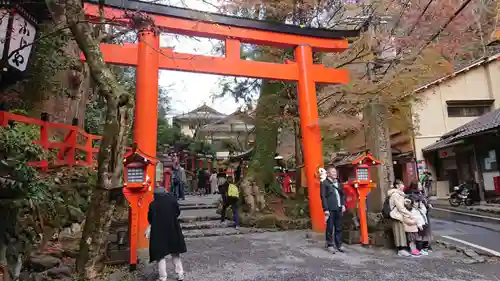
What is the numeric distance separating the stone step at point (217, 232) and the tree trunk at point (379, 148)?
10.9ft

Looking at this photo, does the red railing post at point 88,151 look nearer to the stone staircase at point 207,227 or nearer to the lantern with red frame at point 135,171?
the stone staircase at point 207,227

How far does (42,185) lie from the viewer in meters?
4.34

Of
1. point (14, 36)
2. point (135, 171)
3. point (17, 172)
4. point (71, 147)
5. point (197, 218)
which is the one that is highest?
point (14, 36)

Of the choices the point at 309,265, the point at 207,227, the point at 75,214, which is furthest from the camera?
the point at 207,227

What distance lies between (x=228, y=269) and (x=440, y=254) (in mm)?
4548

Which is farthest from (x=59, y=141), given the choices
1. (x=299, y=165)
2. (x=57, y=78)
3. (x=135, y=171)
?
(x=299, y=165)

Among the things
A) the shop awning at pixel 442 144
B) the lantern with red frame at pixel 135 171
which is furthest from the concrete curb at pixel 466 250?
the shop awning at pixel 442 144

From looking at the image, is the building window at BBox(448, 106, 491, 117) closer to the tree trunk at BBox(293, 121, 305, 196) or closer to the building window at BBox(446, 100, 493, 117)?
the building window at BBox(446, 100, 493, 117)

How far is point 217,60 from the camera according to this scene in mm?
8750

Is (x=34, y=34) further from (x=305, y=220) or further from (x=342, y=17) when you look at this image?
(x=342, y=17)

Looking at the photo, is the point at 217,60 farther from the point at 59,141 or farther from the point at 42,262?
the point at 42,262

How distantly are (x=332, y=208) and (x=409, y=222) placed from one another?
63.0 inches

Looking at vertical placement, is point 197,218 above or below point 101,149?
below

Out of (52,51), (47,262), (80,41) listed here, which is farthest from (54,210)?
(52,51)
